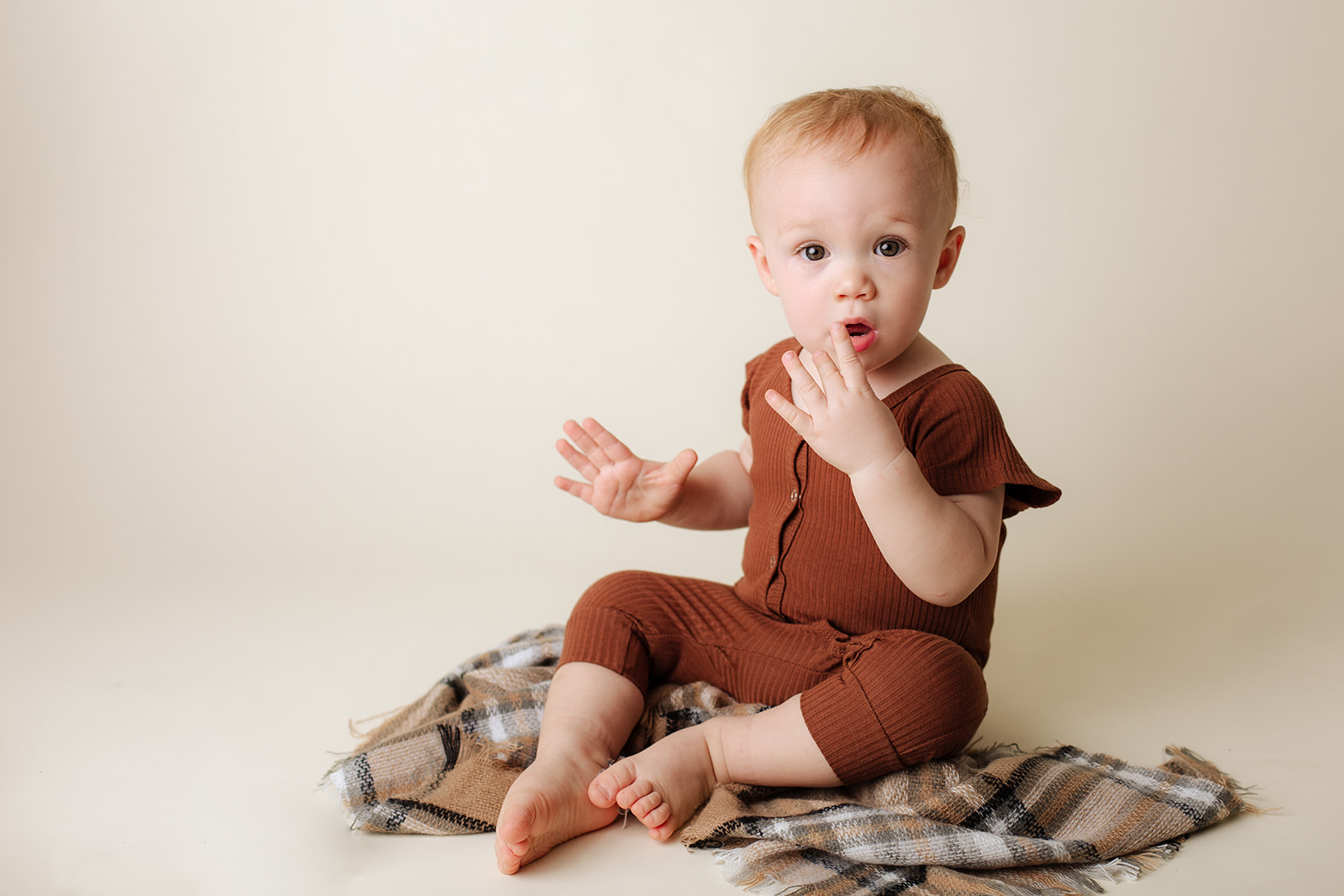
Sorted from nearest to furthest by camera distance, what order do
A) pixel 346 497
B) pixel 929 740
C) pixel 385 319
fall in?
pixel 929 740
pixel 346 497
pixel 385 319

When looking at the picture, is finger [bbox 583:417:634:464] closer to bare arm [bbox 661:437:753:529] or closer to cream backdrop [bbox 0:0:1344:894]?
bare arm [bbox 661:437:753:529]

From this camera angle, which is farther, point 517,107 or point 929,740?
point 517,107

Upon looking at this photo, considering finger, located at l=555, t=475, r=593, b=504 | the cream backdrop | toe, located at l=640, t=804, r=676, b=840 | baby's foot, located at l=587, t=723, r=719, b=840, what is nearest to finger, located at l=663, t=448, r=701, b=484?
finger, located at l=555, t=475, r=593, b=504

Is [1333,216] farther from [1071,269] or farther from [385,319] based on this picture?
[385,319]

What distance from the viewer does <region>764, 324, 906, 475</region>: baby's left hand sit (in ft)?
3.83

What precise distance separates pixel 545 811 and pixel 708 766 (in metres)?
0.21

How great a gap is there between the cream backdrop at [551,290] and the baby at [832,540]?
56 cm

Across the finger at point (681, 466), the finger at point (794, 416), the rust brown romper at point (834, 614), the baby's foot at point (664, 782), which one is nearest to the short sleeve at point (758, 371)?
the rust brown romper at point (834, 614)

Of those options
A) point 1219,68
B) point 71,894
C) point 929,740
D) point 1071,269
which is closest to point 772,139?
point 929,740

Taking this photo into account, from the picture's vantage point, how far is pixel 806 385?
117 centimetres

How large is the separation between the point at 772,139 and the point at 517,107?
131cm

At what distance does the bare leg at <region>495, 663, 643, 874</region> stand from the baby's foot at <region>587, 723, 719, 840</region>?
28mm

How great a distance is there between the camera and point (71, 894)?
1130 millimetres

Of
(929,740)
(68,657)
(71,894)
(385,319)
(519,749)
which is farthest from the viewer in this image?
(385,319)
